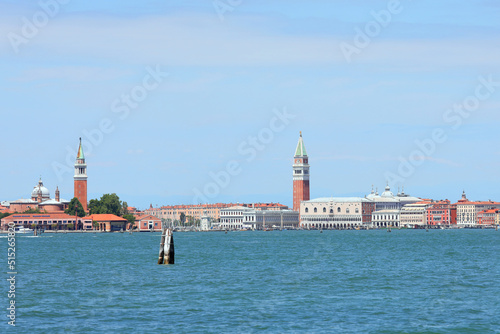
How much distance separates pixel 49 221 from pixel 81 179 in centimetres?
1605

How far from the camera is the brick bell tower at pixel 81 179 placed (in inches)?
6900

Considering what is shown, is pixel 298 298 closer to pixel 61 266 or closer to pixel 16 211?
pixel 61 266

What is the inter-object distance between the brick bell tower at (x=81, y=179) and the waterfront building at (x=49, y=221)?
13.0 m

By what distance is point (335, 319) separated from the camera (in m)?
24.5

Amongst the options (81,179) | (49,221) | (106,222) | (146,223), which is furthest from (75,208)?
(146,223)

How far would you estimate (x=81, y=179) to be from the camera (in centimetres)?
17525

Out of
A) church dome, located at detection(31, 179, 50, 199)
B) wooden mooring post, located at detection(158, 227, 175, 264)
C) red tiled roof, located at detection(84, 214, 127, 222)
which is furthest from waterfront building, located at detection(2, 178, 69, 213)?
wooden mooring post, located at detection(158, 227, 175, 264)

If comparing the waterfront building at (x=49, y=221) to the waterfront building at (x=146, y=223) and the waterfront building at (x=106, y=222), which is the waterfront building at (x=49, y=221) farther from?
the waterfront building at (x=146, y=223)

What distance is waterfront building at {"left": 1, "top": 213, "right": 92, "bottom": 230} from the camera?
159 meters

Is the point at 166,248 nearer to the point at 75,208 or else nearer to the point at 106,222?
the point at 106,222

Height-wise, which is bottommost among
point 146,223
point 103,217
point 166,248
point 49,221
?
point 166,248

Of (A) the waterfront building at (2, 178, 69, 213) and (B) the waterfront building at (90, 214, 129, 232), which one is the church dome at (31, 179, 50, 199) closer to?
(A) the waterfront building at (2, 178, 69, 213)

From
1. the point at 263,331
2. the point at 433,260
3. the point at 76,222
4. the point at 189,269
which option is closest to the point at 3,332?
the point at 263,331

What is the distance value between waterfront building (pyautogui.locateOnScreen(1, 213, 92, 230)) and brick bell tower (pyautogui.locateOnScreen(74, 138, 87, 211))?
513 inches
